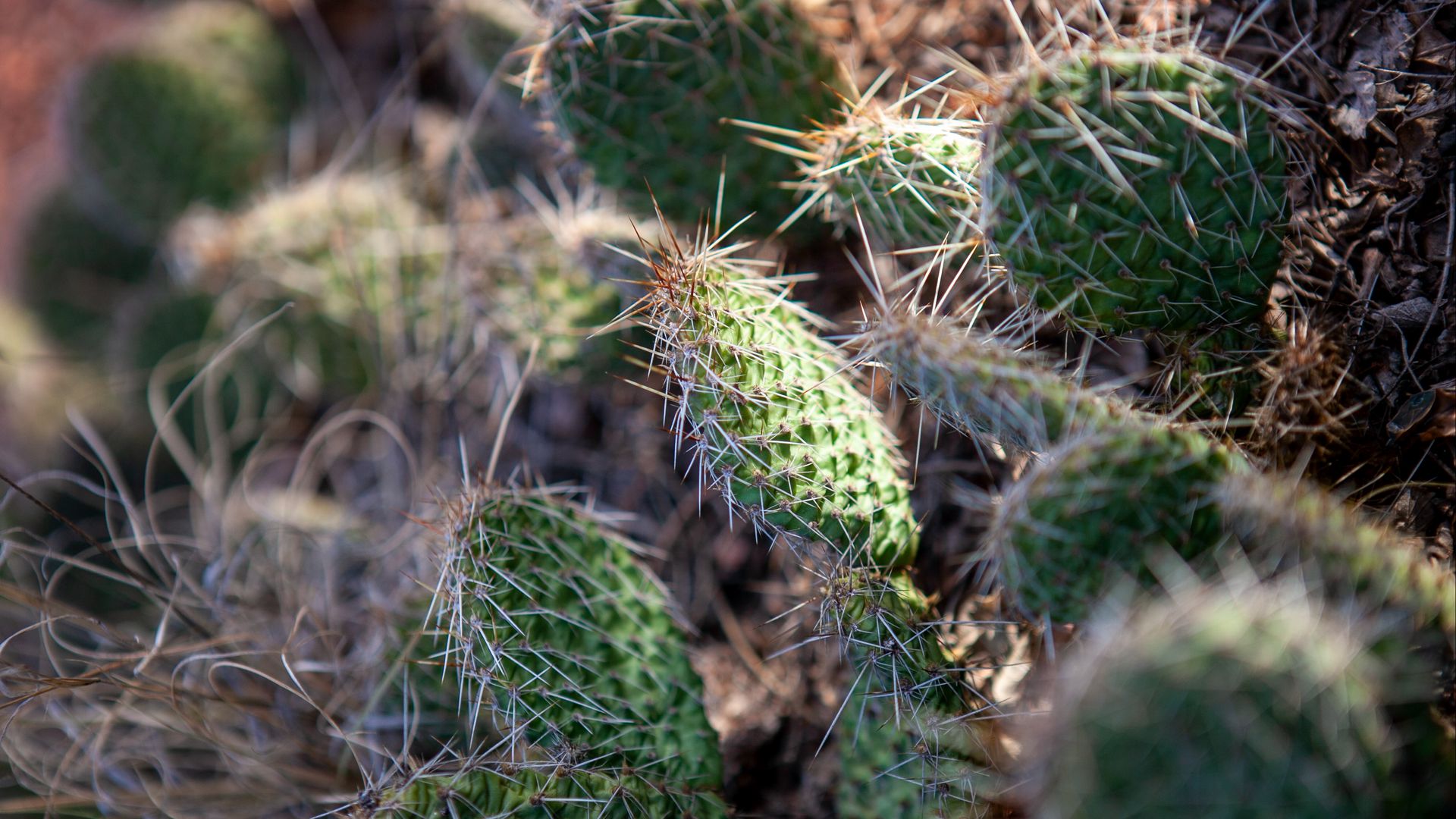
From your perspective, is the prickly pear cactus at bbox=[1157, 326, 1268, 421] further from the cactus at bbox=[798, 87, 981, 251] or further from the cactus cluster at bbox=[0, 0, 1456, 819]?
the cactus at bbox=[798, 87, 981, 251]

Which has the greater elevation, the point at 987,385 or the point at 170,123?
the point at 987,385

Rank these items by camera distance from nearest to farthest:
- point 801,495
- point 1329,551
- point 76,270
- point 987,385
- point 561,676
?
point 1329,551 < point 987,385 < point 801,495 < point 561,676 < point 76,270

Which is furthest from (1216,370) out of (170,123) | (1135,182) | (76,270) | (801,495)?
(76,270)

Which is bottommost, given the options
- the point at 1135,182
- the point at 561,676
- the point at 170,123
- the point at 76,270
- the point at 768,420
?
the point at 76,270

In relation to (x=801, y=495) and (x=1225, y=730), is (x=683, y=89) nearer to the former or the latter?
(x=801, y=495)

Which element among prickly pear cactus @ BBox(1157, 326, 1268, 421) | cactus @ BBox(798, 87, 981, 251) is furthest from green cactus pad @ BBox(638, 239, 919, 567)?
prickly pear cactus @ BBox(1157, 326, 1268, 421)

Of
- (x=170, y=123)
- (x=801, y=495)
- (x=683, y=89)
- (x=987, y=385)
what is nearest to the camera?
(x=987, y=385)

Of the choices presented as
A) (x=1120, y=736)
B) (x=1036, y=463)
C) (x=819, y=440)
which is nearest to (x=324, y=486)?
(x=819, y=440)
